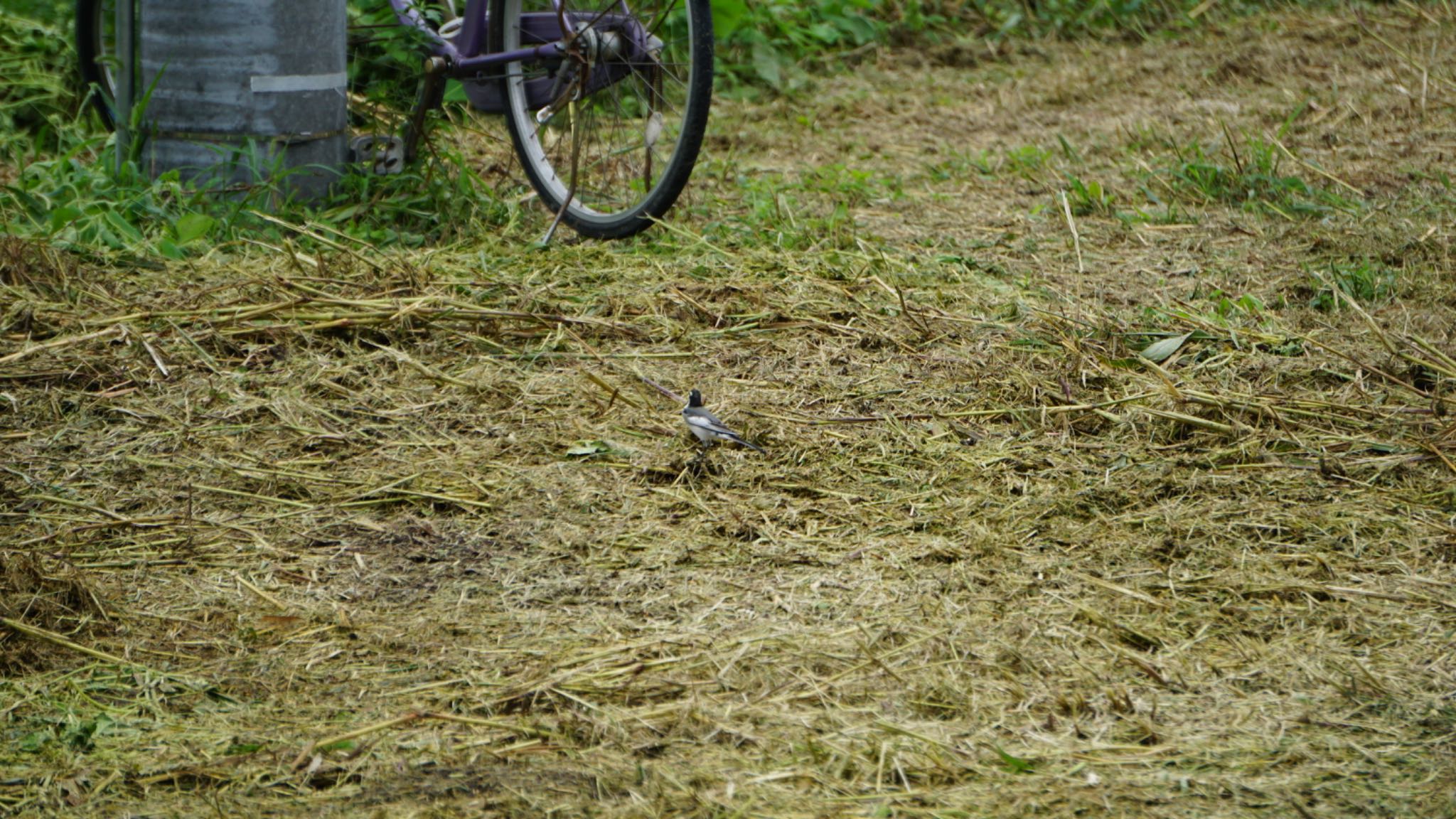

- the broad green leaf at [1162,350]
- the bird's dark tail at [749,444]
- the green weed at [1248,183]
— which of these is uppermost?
the green weed at [1248,183]

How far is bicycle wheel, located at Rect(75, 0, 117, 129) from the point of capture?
4906 mm

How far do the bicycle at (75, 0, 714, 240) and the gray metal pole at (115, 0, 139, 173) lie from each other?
87 mm

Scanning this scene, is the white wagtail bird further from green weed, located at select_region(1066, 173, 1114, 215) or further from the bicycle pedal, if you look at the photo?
green weed, located at select_region(1066, 173, 1114, 215)

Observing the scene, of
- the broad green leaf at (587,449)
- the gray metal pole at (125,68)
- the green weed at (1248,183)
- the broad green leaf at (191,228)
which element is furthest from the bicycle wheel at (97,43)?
the green weed at (1248,183)

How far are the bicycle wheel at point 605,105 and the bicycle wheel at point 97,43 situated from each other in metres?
1.48

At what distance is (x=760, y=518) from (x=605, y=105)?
2.18 m

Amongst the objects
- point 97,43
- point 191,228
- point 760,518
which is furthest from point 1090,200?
point 97,43

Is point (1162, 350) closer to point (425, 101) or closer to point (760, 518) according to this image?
point (760, 518)

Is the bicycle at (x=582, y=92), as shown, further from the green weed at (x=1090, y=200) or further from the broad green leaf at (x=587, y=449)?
A: the green weed at (x=1090, y=200)

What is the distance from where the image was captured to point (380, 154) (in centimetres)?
459

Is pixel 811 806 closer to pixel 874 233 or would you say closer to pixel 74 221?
pixel 874 233

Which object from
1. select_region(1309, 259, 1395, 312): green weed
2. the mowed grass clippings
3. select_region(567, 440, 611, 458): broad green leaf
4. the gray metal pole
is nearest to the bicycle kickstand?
the mowed grass clippings

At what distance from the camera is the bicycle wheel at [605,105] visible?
408 cm

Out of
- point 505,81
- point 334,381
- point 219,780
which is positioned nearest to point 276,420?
point 334,381
